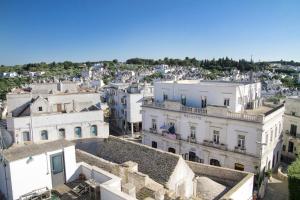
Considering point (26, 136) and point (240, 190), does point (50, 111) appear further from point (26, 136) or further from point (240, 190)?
point (240, 190)

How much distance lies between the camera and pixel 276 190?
28906 millimetres

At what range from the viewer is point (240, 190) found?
57.6 feet

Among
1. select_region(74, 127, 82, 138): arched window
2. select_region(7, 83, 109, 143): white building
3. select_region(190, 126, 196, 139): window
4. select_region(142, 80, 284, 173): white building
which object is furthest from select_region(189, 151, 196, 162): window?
select_region(74, 127, 82, 138): arched window

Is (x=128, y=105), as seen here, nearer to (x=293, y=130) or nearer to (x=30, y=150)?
(x=293, y=130)

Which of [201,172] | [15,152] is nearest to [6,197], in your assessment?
[15,152]

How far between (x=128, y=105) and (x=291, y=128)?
32.1m

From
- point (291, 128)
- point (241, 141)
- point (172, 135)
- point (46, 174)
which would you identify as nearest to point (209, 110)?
point (241, 141)

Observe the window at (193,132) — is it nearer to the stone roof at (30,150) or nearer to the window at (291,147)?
the window at (291,147)

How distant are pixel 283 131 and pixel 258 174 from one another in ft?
45.7

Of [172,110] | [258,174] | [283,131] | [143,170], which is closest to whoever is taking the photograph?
[143,170]

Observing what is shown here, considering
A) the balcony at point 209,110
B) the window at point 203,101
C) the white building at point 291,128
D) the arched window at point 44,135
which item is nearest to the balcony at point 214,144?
the balcony at point 209,110

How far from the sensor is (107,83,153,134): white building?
55000mm

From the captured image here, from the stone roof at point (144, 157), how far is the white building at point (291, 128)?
92.0 ft

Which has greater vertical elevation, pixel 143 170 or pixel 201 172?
pixel 143 170
